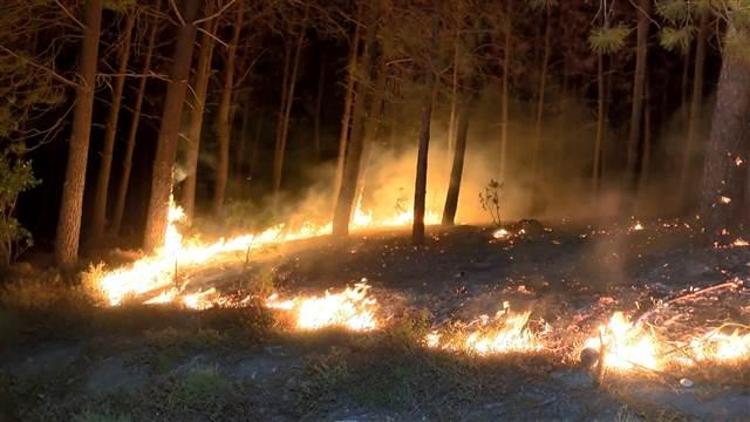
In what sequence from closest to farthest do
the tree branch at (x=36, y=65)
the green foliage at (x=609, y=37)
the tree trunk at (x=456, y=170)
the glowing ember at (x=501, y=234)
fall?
the green foliage at (x=609, y=37) < the tree branch at (x=36, y=65) < the glowing ember at (x=501, y=234) < the tree trunk at (x=456, y=170)

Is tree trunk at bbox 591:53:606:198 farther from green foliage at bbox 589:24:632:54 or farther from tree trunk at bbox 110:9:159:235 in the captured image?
green foliage at bbox 589:24:632:54

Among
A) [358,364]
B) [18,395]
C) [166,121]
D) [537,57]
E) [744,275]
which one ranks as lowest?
[18,395]

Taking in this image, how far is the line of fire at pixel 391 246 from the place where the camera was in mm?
8195

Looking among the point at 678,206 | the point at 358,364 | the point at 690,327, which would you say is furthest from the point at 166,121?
the point at 678,206

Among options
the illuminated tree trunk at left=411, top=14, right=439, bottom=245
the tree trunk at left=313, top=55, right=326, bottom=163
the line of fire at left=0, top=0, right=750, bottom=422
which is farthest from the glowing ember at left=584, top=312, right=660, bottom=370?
the tree trunk at left=313, top=55, right=326, bottom=163

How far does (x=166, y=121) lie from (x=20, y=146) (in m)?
3.08

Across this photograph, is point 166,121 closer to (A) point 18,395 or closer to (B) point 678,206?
(A) point 18,395

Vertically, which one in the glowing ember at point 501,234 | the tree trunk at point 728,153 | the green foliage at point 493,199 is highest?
the tree trunk at point 728,153

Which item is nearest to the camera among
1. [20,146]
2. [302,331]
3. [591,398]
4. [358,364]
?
[591,398]

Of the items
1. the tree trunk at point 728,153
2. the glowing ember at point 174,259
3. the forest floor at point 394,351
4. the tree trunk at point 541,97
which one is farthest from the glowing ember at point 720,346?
the tree trunk at point 541,97

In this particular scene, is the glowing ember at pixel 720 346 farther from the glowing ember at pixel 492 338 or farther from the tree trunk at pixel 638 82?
the tree trunk at pixel 638 82

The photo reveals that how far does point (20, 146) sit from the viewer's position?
15969 millimetres

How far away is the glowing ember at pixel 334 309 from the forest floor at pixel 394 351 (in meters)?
0.30

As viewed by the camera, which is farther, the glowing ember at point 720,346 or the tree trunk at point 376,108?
the tree trunk at point 376,108
